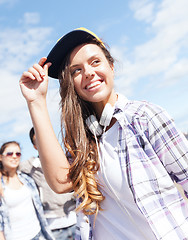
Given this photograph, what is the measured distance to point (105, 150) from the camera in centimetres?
183

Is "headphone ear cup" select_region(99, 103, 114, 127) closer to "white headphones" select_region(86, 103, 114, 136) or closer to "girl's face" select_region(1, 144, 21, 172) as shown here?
"white headphones" select_region(86, 103, 114, 136)

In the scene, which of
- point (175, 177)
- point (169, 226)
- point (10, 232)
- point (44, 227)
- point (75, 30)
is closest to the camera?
point (169, 226)

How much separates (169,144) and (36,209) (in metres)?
3.95

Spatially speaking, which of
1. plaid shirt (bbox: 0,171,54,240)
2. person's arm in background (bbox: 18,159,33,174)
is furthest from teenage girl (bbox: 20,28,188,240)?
person's arm in background (bbox: 18,159,33,174)

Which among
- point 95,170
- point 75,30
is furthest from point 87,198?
point 75,30

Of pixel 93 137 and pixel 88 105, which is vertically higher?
pixel 88 105

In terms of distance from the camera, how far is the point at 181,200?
5.26 feet

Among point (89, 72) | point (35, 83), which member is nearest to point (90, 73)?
point (89, 72)

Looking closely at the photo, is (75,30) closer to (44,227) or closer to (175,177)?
(175,177)

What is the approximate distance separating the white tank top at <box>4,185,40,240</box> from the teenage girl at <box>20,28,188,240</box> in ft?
10.2

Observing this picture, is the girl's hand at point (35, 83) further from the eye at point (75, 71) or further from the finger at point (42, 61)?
the eye at point (75, 71)

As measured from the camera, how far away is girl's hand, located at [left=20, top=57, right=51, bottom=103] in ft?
6.32

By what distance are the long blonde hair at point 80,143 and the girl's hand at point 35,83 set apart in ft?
0.51

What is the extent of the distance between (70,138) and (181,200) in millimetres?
853
